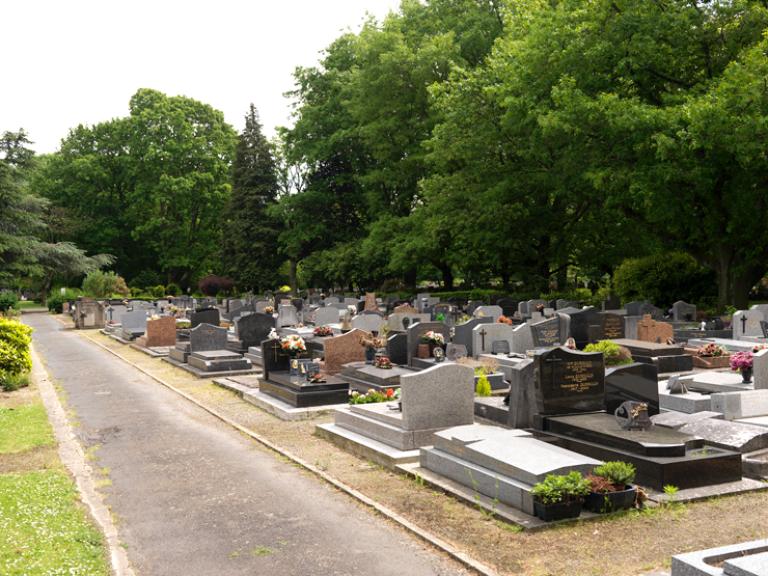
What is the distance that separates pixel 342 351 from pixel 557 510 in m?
10.1

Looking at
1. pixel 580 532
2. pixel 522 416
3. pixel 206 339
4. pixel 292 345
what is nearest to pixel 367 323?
pixel 206 339

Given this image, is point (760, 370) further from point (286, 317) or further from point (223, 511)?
point (286, 317)

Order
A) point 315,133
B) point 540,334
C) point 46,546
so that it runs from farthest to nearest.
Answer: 1. point 315,133
2. point 540,334
3. point 46,546

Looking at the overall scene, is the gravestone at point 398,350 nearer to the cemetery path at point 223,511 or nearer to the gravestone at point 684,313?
the cemetery path at point 223,511

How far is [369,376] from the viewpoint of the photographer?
14820 mm

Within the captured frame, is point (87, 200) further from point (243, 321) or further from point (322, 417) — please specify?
point (322, 417)

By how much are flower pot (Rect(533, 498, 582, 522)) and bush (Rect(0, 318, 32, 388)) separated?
13.3m

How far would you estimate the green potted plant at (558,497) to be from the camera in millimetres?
7070

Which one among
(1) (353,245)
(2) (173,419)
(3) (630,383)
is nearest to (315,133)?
(1) (353,245)

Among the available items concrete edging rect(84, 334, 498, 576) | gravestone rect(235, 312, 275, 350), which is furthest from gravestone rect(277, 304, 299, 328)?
concrete edging rect(84, 334, 498, 576)

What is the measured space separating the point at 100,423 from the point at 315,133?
132 feet

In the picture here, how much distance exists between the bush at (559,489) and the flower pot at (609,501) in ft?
0.39

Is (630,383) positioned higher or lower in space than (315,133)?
lower

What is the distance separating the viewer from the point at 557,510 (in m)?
7.07
